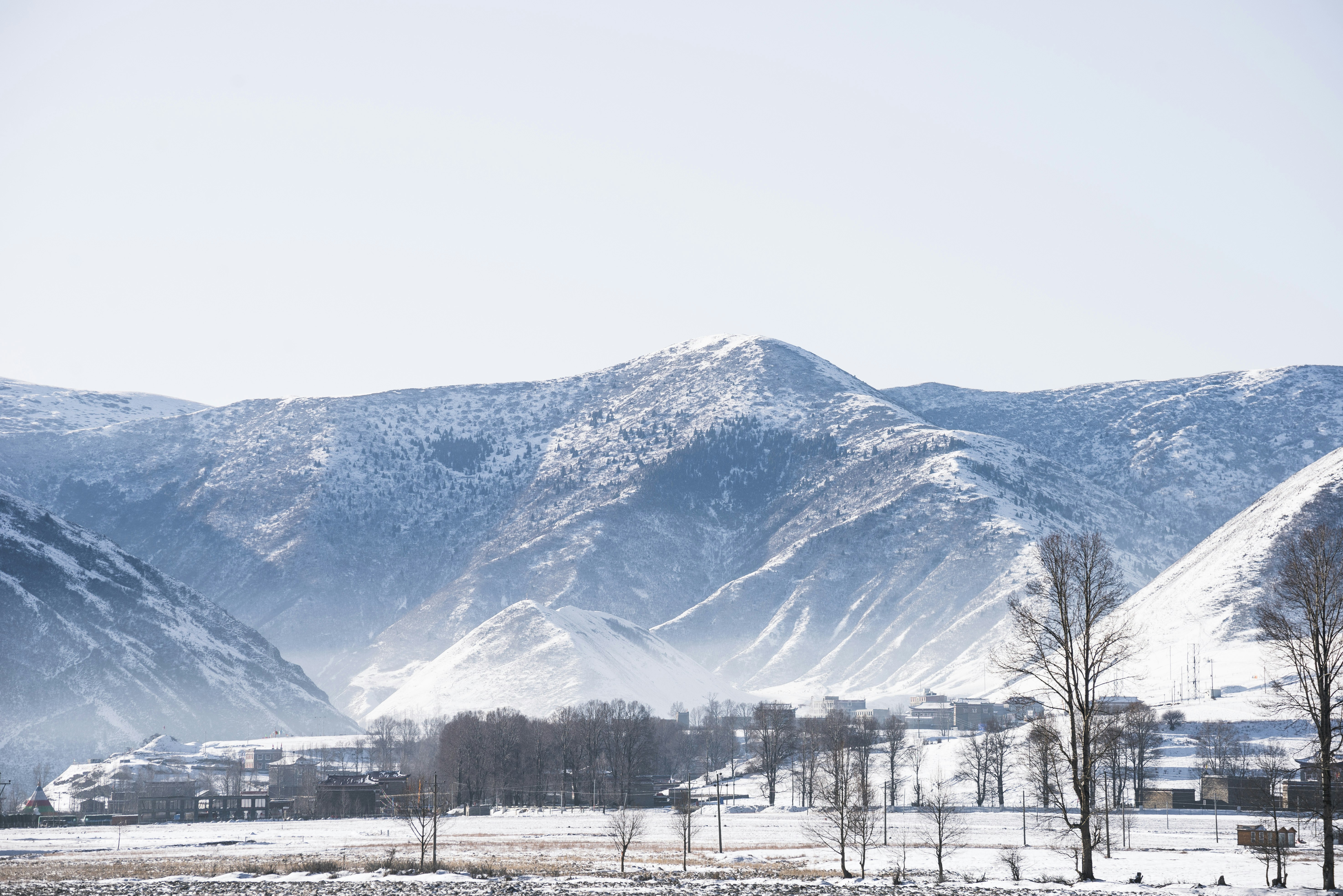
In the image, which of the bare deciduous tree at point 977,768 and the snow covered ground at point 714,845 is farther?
the bare deciduous tree at point 977,768

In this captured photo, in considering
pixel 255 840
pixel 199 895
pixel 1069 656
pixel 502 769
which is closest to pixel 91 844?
pixel 255 840

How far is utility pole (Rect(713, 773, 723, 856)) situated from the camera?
3501 inches

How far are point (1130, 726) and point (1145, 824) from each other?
3211 centimetres

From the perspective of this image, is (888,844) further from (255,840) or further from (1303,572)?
(255,840)

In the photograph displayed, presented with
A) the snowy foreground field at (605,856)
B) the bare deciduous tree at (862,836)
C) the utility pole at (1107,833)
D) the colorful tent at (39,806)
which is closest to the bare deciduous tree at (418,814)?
the snowy foreground field at (605,856)

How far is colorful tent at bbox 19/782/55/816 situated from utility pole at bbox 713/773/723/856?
86.4m

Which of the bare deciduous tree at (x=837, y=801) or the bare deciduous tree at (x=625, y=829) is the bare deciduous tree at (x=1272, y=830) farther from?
the bare deciduous tree at (x=625, y=829)

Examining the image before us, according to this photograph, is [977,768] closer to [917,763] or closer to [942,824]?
[917,763]

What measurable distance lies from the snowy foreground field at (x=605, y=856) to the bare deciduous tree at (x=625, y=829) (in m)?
1.08

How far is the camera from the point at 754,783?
192 metres

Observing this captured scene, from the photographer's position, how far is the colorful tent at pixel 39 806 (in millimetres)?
171250

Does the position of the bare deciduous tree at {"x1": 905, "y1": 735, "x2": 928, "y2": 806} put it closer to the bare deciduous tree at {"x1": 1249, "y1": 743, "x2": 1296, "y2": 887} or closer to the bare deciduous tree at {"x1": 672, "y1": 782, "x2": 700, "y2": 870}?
the bare deciduous tree at {"x1": 672, "y1": 782, "x2": 700, "y2": 870}

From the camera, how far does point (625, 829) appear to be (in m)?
94.0

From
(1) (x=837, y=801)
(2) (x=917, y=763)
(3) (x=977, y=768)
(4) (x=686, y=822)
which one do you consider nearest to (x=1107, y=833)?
(1) (x=837, y=801)
